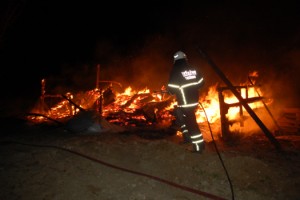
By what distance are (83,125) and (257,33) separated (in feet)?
39.4

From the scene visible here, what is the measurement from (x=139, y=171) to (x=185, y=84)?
2453 mm

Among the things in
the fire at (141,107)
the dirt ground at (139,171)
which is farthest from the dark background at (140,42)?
the dirt ground at (139,171)

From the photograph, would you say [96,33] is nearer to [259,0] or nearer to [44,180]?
[259,0]

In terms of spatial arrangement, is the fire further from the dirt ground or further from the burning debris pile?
the dirt ground

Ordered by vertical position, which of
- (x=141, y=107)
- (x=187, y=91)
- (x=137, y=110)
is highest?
(x=187, y=91)

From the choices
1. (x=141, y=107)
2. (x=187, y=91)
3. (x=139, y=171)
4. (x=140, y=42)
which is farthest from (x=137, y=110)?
(x=140, y=42)

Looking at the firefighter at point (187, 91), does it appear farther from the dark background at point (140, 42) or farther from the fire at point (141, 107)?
the dark background at point (140, 42)

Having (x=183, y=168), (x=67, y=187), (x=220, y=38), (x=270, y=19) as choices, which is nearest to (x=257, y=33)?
(x=270, y=19)

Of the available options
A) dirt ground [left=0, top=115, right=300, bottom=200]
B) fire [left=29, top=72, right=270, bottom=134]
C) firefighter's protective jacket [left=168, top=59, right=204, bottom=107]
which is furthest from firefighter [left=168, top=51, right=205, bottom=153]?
fire [left=29, top=72, right=270, bottom=134]

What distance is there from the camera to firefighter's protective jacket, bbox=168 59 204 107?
663 centimetres

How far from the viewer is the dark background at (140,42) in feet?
46.5

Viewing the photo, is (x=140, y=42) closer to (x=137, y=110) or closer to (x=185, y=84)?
(x=137, y=110)

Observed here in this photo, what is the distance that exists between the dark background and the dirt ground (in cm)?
822

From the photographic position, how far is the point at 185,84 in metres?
6.61
